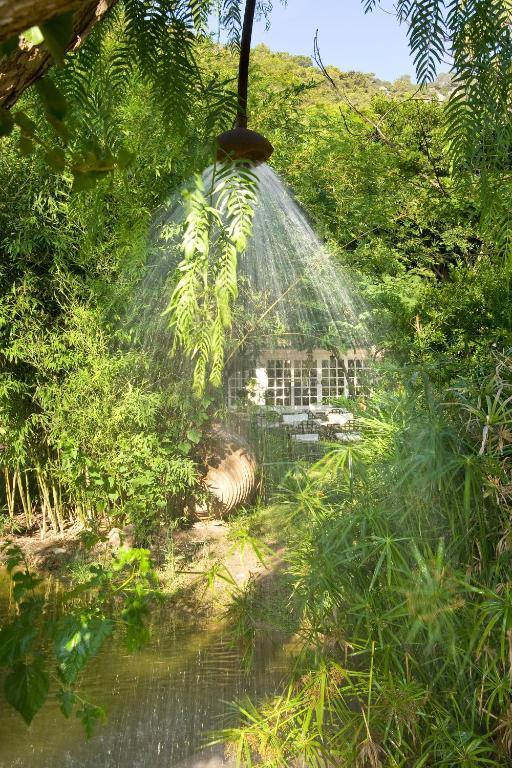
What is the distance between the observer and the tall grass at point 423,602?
6.02 feet

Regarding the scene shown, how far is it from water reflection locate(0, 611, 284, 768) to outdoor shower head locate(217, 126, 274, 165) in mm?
2260

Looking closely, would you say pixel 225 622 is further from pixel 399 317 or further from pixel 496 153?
pixel 496 153

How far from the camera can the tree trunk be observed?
35 centimetres

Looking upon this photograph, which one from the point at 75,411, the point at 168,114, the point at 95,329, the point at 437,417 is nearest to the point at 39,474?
the point at 75,411

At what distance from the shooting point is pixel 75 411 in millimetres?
4910

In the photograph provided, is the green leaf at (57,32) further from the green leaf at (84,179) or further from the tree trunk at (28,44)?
the green leaf at (84,179)

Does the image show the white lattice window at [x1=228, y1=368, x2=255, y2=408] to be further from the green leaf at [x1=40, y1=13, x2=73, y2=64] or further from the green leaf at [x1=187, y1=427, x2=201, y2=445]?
the green leaf at [x1=40, y1=13, x2=73, y2=64]

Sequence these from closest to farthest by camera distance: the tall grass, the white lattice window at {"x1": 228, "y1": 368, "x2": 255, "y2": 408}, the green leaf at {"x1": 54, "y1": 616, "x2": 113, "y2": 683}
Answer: the green leaf at {"x1": 54, "y1": 616, "x2": 113, "y2": 683}
the tall grass
the white lattice window at {"x1": 228, "y1": 368, "x2": 255, "y2": 408}

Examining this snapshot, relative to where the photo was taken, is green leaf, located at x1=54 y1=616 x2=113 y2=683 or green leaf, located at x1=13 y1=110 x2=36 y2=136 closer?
green leaf, located at x1=13 y1=110 x2=36 y2=136

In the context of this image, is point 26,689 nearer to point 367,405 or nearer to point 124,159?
point 124,159

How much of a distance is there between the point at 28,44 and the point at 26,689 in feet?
3.17

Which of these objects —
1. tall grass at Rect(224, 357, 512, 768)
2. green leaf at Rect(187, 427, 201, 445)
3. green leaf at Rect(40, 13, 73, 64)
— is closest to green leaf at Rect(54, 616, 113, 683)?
tall grass at Rect(224, 357, 512, 768)

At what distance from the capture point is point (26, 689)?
1203 millimetres

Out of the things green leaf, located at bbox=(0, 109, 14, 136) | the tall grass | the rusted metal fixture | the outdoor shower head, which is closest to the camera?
green leaf, located at bbox=(0, 109, 14, 136)
